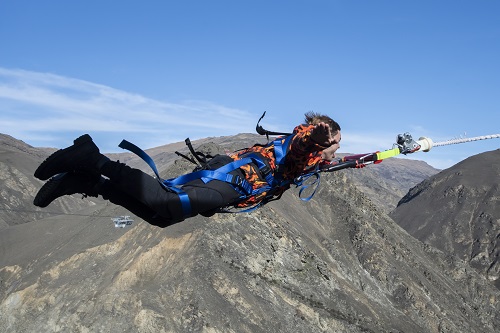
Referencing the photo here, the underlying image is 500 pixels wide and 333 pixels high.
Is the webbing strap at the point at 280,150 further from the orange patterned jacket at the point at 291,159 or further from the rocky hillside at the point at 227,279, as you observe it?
the rocky hillside at the point at 227,279

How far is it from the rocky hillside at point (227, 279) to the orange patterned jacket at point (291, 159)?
16.8m

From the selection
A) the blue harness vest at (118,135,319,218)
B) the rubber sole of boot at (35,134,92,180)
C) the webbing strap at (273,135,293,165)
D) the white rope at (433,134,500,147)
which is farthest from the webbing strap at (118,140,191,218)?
the white rope at (433,134,500,147)

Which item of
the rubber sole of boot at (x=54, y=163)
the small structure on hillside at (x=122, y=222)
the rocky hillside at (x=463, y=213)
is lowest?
the rocky hillside at (x=463, y=213)

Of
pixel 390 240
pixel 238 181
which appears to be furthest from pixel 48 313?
pixel 390 240

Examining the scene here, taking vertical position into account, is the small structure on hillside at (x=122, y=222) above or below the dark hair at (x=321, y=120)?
below

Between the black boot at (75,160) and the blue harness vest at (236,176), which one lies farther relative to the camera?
the blue harness vest at (236,176)

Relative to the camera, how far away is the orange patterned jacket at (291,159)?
663 centimetres

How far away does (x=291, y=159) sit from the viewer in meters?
7.03

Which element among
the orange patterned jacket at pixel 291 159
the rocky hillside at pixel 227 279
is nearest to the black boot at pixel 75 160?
the orange patterned jacket at pixel 291 159

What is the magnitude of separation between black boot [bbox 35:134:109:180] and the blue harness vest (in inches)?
12.6

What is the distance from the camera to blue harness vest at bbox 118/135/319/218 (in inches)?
244

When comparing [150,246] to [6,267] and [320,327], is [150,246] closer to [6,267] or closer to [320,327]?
[320,327]

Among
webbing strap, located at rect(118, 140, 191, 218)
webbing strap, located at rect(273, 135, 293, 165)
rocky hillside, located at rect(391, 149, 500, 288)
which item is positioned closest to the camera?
webbing strap, located at rect(118, 140, 191, 218)

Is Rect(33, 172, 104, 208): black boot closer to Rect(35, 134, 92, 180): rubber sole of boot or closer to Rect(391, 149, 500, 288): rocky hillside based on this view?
Rect(35, 134, 92, 180): rubber sole of boot
